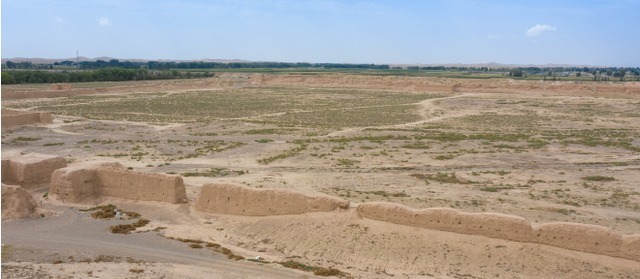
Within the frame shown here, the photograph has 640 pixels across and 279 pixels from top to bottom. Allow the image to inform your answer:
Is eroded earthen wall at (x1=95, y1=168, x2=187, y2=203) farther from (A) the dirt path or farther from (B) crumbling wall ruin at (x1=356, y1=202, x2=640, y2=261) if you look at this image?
(B) crumbling wall ruin at (x1=356, y1=202, x2=640, y2=261)

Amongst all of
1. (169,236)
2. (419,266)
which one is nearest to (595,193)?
(419,266)

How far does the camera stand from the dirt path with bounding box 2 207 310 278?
13648 millimetres

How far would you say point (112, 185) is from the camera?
772 inches

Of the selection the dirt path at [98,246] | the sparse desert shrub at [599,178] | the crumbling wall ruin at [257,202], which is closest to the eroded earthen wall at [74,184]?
the dirt path at [98,246]

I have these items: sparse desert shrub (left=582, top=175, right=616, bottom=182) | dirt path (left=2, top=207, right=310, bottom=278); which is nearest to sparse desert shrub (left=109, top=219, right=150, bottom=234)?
dirt path (left=2, top=207, right=310, bottom=278)

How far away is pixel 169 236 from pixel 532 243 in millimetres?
9610

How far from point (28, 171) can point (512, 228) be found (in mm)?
16289

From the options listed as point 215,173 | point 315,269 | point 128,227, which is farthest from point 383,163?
point 315,269

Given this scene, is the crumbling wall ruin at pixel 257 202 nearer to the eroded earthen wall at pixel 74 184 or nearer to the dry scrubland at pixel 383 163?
the dry scrubland at pixel 383 163

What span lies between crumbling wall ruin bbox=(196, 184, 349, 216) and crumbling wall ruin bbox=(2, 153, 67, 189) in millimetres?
6690

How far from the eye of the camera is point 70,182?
19.1 meters

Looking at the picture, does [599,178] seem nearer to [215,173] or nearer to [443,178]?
[443,178]

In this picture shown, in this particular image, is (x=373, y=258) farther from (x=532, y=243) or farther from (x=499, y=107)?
(x=499, y=107)

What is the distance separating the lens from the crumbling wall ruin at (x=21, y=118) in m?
39.8
